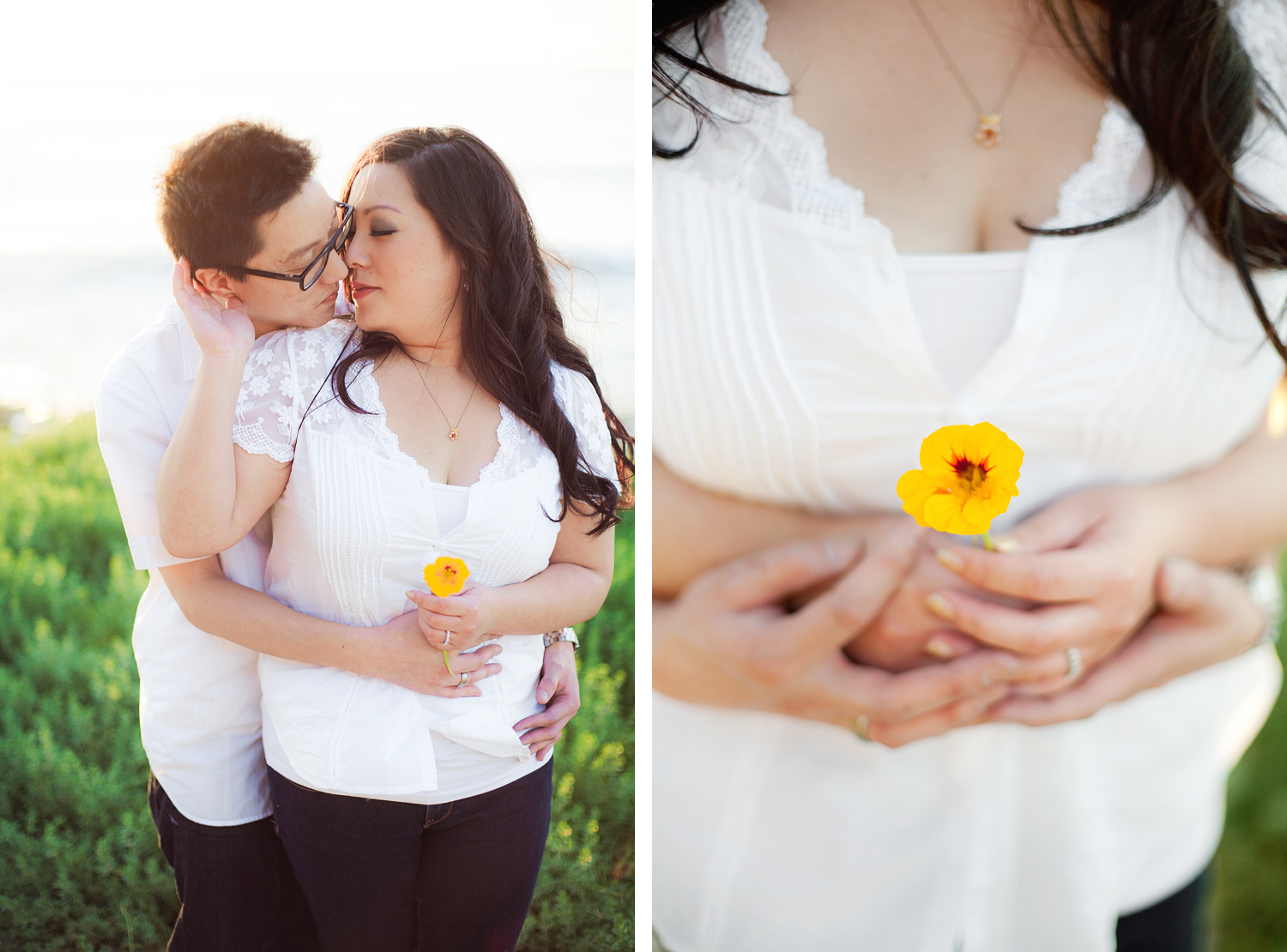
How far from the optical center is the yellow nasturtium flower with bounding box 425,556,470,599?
0.95 metres

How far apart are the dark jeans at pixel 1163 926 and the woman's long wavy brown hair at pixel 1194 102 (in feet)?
2.35

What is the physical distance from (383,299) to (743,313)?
0.40m

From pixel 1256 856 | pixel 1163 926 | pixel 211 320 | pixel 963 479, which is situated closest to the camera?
pixel 211 320

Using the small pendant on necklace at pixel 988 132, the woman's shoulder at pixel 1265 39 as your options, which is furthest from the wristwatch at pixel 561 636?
the woman's shoulder at pixel 1265 39

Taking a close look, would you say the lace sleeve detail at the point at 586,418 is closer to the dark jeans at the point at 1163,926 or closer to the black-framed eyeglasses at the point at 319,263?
the black-framed eyeglasses at the point at 319,263

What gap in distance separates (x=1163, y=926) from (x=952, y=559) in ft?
2.02

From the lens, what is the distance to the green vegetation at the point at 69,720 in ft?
3.39

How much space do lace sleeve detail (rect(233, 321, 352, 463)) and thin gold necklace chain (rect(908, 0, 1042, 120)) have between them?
80cm

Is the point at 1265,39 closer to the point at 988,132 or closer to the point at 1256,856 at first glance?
the point at 988,132

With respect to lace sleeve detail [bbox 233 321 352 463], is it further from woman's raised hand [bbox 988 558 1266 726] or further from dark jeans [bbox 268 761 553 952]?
woman's raised hand [bbox 988 558 1266 726]

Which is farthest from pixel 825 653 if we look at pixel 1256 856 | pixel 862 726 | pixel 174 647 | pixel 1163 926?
pixel 1256 856

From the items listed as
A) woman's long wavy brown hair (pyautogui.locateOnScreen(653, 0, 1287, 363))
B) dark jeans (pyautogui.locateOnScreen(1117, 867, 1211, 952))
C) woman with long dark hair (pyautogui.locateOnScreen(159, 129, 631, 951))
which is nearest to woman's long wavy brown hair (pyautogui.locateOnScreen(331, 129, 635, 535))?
woman with long dark hair (pyautogui.locateOnScreen(159, 129, 631, 951))

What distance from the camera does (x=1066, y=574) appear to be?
→ 979 mm

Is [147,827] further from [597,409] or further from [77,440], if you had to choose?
[597,409]
